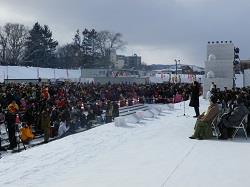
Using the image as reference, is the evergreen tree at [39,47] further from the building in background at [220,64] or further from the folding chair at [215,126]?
the folding chair at [215,126]

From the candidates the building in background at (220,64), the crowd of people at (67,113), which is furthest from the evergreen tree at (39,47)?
the crowd of people at (67,113)

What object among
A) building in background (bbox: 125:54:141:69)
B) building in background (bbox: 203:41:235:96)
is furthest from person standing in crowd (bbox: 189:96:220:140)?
building in background (bbox: 125:54:141:69)

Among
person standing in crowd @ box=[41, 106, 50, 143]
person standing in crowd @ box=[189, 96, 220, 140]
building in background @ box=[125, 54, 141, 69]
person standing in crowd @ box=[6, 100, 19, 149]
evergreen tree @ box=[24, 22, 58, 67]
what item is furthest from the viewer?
building in background @ box=[125, 54, 141, 69]

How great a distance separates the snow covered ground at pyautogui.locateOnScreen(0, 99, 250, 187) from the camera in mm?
7477

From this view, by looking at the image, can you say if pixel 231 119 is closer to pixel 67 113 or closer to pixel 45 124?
pixel 45 124

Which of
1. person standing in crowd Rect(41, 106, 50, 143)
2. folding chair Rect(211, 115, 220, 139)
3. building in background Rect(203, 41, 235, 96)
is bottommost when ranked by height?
person standing in crowd Rect(41, 106, 50, 143)

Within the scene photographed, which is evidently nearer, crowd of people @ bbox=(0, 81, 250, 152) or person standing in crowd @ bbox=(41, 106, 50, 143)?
crowd of people @ bbox=(0, 81, 250, 152)

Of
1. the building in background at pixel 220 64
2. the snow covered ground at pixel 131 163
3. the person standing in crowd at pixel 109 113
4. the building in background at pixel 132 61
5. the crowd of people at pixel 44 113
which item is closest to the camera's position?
the snow covered ground at pixel 131 163

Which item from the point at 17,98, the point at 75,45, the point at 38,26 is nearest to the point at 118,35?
the point at 75,45

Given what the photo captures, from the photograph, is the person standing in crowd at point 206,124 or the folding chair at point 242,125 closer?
the folding chair at point 242,125

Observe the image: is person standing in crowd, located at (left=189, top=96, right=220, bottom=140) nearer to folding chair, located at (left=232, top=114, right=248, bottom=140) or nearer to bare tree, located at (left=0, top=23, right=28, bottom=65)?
folding chair, located at (left=232, top=114, right=248, bottom=140)

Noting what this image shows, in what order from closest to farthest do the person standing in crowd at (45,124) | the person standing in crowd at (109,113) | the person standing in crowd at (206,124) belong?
the person standing in crowd at (206,124), the person standing in crowd at (45,124), the person standing in crowd at (109,113)

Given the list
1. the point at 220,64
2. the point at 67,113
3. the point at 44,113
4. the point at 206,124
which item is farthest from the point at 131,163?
the point at 220,64

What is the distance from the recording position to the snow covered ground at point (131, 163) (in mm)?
7477
